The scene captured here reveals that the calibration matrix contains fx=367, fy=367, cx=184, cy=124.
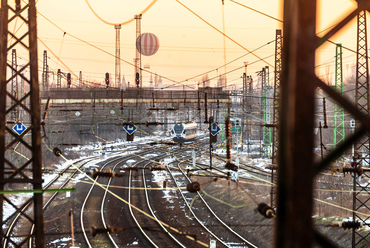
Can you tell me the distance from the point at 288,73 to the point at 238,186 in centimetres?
2085

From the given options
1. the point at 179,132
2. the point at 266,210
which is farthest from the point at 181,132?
the point at 266,210

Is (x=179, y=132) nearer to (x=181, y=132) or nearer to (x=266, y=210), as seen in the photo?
(x=181, y=132)

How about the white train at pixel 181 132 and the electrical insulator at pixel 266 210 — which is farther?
Answer: the white train at pixel 181 132

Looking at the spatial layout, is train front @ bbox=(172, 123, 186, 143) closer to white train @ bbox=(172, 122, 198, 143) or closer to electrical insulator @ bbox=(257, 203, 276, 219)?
white train @ bbox=(172, 122, 198, 143)

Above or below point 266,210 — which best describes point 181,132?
below

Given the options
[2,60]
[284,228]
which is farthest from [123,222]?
[284,228]

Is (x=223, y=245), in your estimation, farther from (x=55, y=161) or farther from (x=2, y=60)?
(x=55, y=161)

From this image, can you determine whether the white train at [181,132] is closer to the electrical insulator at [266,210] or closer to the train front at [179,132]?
the train front at [179,132]

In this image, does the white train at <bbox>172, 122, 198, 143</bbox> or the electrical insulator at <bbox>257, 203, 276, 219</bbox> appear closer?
the electrical insulator at <bbox>257, 203, 276, 219</bbox>

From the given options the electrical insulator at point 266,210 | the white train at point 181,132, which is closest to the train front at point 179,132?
the white train at point 181,132

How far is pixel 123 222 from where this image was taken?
16.3m

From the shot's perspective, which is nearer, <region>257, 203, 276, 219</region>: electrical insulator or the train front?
<region>257, 203, 276, 219</region>: electrical insulator

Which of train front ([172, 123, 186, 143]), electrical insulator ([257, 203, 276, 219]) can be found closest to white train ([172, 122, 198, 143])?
train front ([172, 123, 186, 143])

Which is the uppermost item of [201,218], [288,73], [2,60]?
[2,60]
